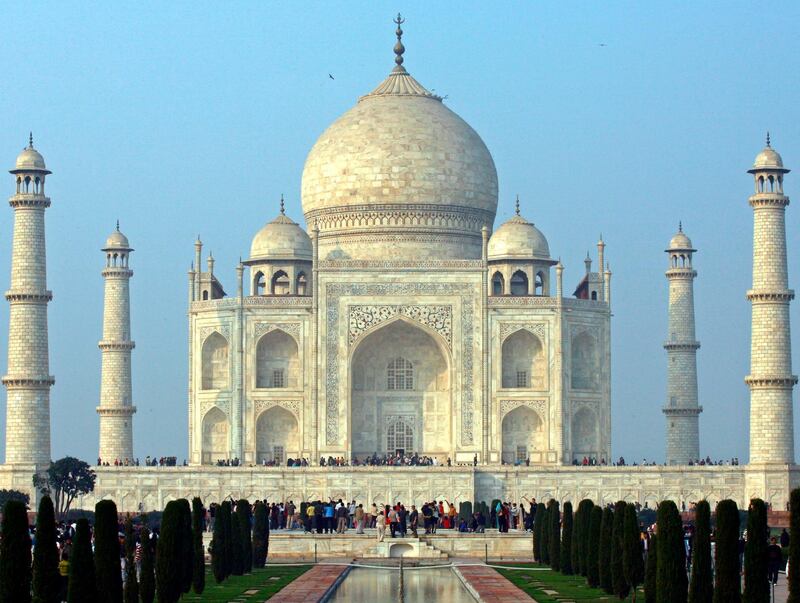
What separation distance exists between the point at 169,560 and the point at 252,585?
369 cm

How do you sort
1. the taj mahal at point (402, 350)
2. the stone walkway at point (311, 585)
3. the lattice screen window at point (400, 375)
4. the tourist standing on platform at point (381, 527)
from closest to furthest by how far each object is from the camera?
the stone walkway at point (311, 585), the tourist standing on platform at point (381, 527), the taj mahal at point (402, 350), the lattice screen window at point (400, 375)

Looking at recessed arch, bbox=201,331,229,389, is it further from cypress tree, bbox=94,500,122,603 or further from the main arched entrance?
cypress tree, bbox=94,500,122,603

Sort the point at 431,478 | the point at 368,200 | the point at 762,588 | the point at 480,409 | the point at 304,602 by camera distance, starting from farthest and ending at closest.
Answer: the point at 368,200 < the point at 480,409 < the point at 431,478 < the point at 304,602 < the point at 762,588

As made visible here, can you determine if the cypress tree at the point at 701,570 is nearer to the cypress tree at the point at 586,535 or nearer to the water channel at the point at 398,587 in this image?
the water channel at the point at 398,587

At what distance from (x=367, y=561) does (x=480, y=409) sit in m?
12.0

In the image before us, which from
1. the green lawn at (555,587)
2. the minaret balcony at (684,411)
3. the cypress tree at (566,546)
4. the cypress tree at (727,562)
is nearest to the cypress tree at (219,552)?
the green lawn at (555,587)

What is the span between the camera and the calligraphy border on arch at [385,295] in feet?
135

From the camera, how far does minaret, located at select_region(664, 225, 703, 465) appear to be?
1741 inches

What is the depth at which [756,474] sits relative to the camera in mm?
38750

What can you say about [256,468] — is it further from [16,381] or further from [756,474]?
[756,474]

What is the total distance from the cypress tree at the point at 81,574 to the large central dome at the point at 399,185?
2601 centimetres

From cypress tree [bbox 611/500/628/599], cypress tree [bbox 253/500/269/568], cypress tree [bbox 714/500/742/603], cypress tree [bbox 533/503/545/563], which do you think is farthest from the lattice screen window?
cypress tree [bbox 714/500/742/603]

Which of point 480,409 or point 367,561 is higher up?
point 480,409

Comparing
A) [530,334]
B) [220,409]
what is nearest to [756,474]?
[530,334]
